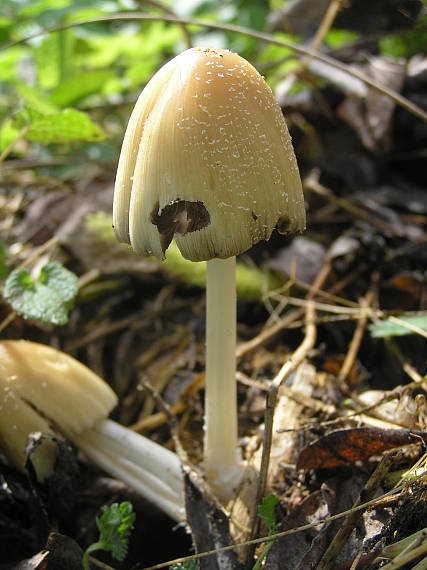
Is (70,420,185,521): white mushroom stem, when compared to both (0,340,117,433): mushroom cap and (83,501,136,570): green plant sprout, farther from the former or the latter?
(83,501,136,570): green plant sprout

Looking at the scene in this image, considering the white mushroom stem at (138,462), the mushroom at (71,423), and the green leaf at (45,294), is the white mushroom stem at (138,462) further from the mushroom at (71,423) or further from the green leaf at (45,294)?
the green leaf at (45,294)

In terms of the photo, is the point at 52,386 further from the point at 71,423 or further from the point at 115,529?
the point at 115,529

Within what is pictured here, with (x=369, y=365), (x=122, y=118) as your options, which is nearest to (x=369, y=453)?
(x=369, y=365)

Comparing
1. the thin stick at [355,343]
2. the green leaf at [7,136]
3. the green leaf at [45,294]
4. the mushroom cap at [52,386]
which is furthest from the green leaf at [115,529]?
the green leaf at [7,136]

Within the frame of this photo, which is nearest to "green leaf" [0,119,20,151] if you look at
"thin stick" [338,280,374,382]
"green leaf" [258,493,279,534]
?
"thin stick" [338,280,374,382]

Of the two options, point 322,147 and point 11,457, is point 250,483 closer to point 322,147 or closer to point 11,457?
point 11,457

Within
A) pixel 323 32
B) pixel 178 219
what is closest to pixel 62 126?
pixel 178 219
